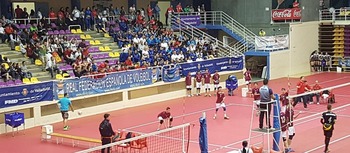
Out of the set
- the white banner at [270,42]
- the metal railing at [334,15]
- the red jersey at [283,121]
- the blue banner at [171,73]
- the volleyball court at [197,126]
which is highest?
the metal railing at [334,15]

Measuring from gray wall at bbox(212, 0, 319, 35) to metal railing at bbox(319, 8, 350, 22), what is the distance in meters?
0.66

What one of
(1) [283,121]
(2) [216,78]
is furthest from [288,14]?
(1) [283,121]

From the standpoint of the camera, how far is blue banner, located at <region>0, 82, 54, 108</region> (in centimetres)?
2378

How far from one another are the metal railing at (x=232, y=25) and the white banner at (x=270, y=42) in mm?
1020

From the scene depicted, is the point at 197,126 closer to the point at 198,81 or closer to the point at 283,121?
the point at 283,121

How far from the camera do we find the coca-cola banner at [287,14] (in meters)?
42.2

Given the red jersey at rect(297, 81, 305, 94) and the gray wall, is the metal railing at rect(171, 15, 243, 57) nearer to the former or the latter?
the gray wall

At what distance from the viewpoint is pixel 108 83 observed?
92.7 feet

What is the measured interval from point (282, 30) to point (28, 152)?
90.5 ft

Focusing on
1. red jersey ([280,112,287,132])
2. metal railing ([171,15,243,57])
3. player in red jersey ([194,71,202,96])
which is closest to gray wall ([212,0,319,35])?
metal railing ([171,15,243,57])

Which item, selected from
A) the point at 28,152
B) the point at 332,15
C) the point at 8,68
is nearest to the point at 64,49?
the point at 8,68

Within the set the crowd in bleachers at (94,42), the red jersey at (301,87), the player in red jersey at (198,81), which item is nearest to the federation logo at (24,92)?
the crowd in bleachers at (94,42)

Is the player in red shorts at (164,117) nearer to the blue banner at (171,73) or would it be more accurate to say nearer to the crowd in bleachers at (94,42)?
the crowd in bleachers at (94,42)

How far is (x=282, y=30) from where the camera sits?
42344 millimetres
